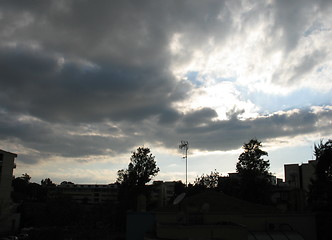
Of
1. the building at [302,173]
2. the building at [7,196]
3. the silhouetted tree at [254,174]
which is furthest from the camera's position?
the building at [302,173]

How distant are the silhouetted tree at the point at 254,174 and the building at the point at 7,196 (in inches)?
1867

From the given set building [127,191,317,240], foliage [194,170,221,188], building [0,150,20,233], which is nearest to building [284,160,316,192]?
foliage [194,170,221,188]

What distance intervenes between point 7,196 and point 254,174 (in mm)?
55114

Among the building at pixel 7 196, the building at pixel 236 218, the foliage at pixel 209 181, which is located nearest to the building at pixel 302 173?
the foliage at pixel 209 181

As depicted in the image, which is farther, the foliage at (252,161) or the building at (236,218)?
the foliage at (252,161)

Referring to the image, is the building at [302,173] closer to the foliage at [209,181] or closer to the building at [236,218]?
the foliage at [209,181]

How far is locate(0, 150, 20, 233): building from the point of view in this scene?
202 feet

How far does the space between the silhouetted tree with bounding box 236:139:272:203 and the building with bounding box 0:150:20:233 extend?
156ft

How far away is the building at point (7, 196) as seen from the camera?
2422 inches

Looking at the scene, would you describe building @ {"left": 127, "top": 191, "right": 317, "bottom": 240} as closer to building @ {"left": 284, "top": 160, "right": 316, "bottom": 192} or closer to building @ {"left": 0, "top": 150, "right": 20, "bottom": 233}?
building @ {"left": 0, "top": 150, "right": 20, "bottom": 233}

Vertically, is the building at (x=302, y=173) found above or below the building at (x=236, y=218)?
above

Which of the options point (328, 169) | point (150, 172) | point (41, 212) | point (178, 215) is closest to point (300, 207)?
point (328, 169)

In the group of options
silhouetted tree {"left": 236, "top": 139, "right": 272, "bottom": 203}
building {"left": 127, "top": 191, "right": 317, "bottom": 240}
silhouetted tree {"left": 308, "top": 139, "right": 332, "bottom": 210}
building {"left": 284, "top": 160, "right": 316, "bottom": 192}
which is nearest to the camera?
building {"left": 127, "top": 191, "right": 317, "bottom": 240}

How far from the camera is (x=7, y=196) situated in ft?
223
